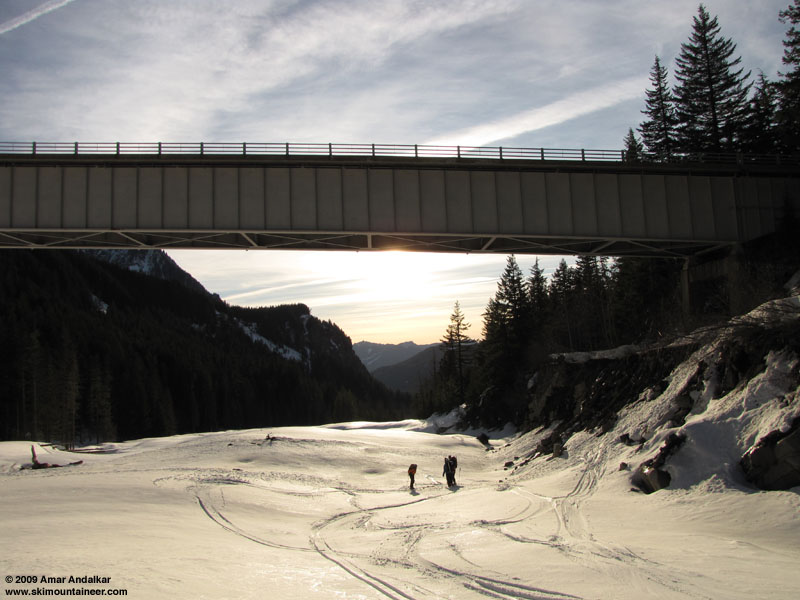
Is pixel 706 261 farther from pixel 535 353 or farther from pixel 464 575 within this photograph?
pixel 464 575

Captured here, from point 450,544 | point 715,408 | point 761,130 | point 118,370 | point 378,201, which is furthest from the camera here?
point 118,370

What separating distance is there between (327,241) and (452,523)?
1860 centimetres

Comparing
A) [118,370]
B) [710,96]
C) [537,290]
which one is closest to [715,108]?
[710,96]

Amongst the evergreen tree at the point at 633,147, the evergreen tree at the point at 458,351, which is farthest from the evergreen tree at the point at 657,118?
the evergreen tree at the point at 458,351

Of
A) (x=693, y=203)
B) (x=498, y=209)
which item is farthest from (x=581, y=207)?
(x=693, y=203)

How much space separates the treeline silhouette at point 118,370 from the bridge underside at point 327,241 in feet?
79.7

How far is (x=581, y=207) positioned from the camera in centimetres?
2919

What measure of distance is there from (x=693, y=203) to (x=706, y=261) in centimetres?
428

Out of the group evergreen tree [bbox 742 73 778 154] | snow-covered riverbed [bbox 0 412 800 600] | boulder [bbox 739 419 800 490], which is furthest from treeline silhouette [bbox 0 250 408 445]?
evergreen tree [bbox 742 73 778 154]

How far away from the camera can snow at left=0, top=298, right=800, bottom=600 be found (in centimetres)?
858

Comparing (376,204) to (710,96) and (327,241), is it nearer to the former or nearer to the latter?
(327,241)

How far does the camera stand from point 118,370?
277ft

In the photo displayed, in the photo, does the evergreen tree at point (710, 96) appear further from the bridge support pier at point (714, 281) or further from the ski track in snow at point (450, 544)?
the ski track in snow at point (450, 544)

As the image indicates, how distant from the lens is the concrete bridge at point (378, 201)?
27047 mm
